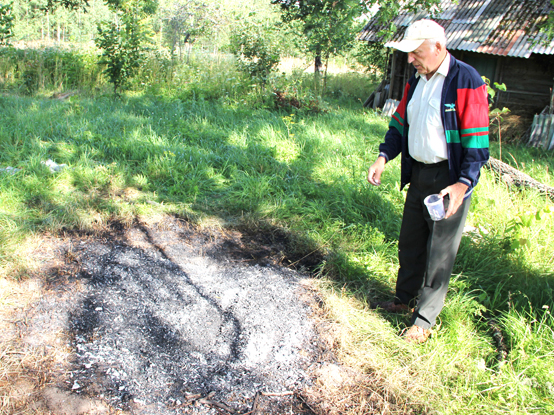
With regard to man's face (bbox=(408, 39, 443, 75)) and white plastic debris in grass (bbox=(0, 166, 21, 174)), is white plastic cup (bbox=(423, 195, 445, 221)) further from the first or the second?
white plastic debris in grass (bbox=(0, 166, 21, 174))

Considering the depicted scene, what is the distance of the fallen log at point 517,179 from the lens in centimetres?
500

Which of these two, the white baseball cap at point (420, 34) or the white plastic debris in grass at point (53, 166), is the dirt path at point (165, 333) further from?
the white baseball cap at point (420, 34)

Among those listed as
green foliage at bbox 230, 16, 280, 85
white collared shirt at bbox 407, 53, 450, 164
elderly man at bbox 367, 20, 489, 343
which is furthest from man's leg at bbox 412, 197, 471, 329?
green foliage at bbox 230, 16, 280, 85

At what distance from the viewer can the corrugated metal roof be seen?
9.72m

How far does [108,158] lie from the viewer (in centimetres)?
589

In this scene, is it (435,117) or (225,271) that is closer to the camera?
(435,117)

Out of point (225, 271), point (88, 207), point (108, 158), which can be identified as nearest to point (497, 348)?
point (225, 271)

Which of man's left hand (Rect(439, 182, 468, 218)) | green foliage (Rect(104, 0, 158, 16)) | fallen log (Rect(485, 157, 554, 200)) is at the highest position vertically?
green foliage (Rect(104, 0, 158, 16))

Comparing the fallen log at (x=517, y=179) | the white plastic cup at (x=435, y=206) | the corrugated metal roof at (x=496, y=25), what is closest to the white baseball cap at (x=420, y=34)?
the white plastic cup at (x=435, y=206)

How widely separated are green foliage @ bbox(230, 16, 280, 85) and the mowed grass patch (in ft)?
10.3

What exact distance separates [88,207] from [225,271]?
1829 mm

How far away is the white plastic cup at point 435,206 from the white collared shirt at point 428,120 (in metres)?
0.26

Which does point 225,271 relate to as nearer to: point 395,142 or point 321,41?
point 395,142

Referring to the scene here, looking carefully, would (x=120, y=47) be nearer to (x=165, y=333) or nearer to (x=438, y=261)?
(x=165, y=333)
